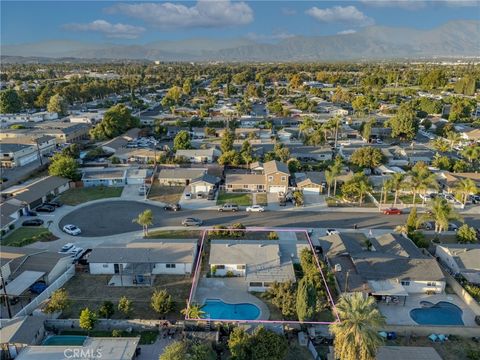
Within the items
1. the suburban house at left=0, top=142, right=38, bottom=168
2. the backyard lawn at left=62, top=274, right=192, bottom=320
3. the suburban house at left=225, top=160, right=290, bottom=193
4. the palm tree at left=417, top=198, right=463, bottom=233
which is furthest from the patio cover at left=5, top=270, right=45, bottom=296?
the suburban house at left=0, top=142, right=38, bottom=168

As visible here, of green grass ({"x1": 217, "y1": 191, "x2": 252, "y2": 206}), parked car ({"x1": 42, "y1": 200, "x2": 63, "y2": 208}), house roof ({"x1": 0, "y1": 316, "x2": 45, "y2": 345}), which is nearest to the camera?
house roof ({"x1": 0, "y1": 316, "x2": 45, "y2": 345})

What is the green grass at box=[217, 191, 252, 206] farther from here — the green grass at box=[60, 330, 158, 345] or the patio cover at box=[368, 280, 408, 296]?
the green grass at box=[60, 330, 158, 345]

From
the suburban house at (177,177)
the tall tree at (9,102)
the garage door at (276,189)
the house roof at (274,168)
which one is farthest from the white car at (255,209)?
the tall tree at (9,102)

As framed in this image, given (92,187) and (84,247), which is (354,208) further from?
(92,187)

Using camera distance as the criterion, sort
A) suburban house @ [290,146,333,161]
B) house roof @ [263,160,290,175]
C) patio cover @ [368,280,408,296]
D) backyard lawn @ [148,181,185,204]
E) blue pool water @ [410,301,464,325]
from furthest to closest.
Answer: suburban house @ [290,146,333,161] → house roof @ [263,160,290,175] → backyard lawn @ [148,181,185,204] → patio cover @ [368,280,408,296] → blue pool water @ [410,301,464,325]

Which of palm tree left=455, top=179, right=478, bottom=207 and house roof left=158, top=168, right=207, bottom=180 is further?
house roof left=158, top=168, right=207, bottom=180

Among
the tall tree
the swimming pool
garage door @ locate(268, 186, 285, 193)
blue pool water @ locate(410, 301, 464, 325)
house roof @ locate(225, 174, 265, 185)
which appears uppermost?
the tall tree

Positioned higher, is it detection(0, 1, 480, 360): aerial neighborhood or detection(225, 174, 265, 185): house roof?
detection(225, 174, 265, 185): house roof

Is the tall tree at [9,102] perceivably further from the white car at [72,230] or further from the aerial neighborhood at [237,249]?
the white car at [72,230]
